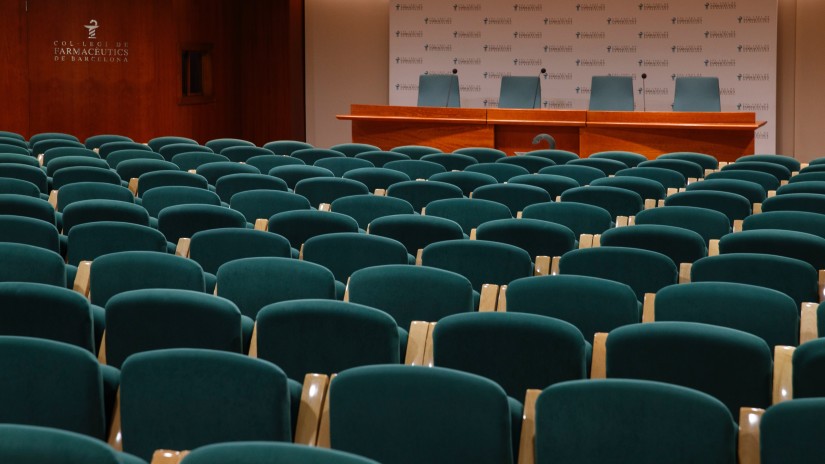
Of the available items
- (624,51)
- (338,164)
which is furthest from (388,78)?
(338,164)

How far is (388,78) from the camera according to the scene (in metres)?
18.2

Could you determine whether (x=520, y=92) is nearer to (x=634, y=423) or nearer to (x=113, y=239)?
(x=113, y=239)

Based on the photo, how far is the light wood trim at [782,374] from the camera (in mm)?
3853

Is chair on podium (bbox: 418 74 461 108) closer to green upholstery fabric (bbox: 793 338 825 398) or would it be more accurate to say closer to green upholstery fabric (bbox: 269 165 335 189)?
green upholstery fabric (bbox: 269 165 335 189)

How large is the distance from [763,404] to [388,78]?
587 inches

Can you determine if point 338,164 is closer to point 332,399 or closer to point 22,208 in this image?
point 22,208

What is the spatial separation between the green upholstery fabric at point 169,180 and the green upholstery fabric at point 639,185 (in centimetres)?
293

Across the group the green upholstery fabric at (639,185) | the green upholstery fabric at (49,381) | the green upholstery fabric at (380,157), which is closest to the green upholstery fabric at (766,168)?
the green upholstery fabric at (639,185)

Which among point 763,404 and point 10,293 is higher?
point 10,293

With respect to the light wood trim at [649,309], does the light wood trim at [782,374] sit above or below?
below

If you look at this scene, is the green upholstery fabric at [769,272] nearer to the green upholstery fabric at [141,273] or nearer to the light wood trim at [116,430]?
the green upholstery fabric at [141,273]

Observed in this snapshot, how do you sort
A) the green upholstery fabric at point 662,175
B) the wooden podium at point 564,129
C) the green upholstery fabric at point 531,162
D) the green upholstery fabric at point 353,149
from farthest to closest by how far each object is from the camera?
the wooden podium at point 564,129 < the green upholstery fabric at point 353,149 < the green upholstery fabric at point 531,162 < the green upholstery fabric at point 662,175

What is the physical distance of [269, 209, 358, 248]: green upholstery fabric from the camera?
20.8 ft

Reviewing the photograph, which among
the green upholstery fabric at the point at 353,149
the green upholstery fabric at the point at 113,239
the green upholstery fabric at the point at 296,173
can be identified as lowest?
the green upholstery fabric at the point at 113,239
